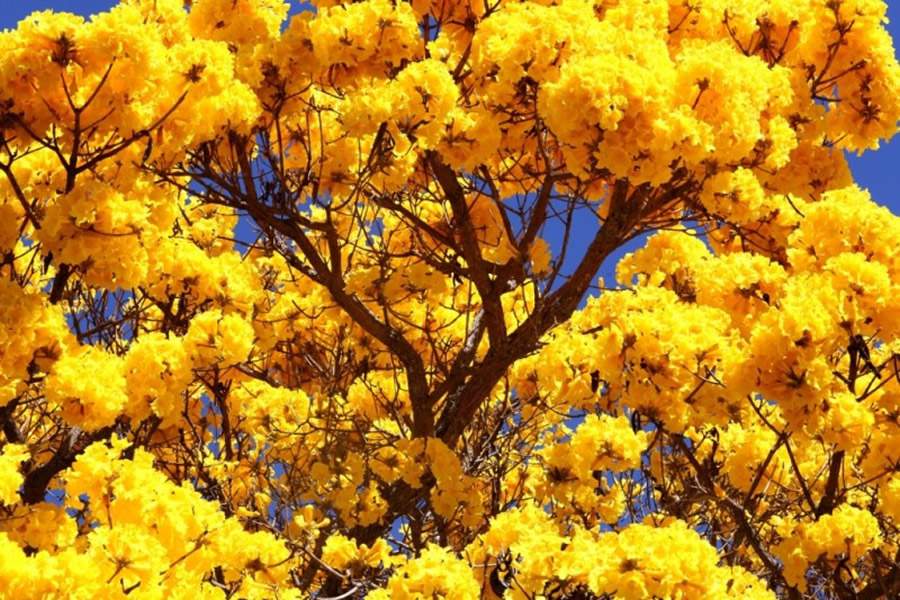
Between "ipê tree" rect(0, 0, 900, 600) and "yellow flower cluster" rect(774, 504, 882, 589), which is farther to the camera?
"yellow flower cluster" rect(774, 504, 882, 589)

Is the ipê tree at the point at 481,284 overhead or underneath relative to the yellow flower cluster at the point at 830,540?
overhead

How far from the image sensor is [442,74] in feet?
18.6

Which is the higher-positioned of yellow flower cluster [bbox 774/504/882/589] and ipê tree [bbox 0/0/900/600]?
ipê tree [bbox 0/0/900/600]

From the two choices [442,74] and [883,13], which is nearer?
[442,74]

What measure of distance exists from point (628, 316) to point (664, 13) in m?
2.32

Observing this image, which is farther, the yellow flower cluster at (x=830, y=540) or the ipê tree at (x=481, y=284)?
the yellow flower cluster at (x=830, y=540)

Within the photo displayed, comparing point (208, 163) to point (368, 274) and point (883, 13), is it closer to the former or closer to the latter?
point (368, 274)

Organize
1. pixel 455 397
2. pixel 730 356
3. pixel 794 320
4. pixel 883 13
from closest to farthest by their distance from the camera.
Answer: pixel 794 320 < pixel 730 356 < pixel 883 13 < pixel 455 397

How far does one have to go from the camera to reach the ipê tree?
A: 14.4ft

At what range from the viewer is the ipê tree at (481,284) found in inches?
173

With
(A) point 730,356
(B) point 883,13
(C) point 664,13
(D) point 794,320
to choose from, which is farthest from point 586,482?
(B) point 883,13

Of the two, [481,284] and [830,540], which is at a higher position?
[481,284]

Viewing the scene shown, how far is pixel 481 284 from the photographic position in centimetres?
672

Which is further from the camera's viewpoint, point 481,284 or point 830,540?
point 481,284
